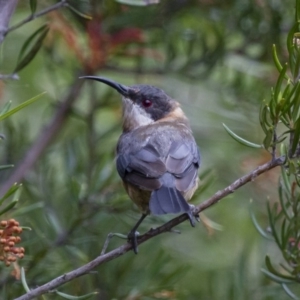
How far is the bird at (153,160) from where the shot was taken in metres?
2.50

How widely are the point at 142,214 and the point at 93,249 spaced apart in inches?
11.1

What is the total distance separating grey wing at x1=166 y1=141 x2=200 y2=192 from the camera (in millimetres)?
2656

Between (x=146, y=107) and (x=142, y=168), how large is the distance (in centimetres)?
99

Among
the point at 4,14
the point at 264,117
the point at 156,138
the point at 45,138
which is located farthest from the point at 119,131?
the point at 264,117

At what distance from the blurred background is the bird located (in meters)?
0.07

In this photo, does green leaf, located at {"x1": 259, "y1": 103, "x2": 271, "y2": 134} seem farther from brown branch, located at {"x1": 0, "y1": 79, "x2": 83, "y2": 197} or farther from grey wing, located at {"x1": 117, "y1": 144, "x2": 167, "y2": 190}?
brown branch, located at {"x1": 0, "y1": 79, "x2": 83, "y2": 197}

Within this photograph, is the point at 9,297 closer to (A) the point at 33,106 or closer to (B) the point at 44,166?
(B) the point at 44,166

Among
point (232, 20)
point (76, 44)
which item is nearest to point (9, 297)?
point (76, 44)

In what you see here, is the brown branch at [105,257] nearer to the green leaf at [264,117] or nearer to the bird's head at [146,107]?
the green leaf at [264,117]

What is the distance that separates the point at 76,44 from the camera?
308 cm

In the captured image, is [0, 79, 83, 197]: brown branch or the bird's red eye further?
the bird's red eye

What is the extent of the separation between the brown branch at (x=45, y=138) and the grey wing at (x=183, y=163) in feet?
1.66

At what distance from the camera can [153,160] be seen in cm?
279

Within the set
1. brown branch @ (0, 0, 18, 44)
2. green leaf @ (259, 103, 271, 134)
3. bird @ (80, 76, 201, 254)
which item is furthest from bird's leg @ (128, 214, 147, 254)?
brown branch @ (0, 0, 18, 44)
